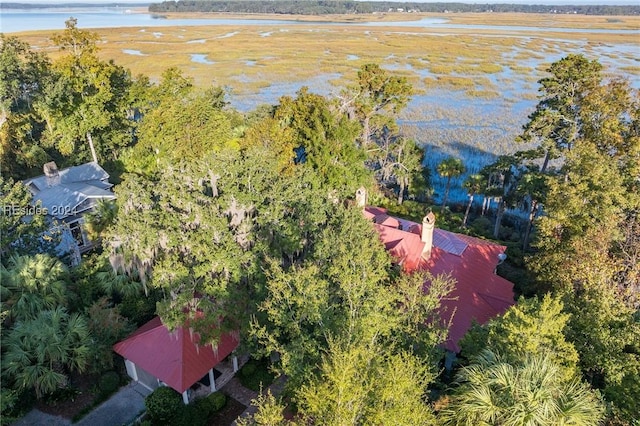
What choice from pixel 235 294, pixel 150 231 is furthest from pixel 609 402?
pixel 150 231

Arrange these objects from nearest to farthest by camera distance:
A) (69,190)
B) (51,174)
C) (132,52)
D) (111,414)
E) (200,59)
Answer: (111,414), (69,190), (51,174), (200,59), (132,52)

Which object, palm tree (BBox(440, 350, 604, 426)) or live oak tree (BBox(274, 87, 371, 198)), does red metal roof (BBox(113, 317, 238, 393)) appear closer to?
palm tree (BBox(440, 350, 604, 426))


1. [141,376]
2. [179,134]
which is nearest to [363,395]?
[141,376]

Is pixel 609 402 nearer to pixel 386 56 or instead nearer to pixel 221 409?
pixel 221 409

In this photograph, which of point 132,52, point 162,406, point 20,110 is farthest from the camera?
point 132,52

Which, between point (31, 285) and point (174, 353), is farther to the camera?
point (31, 285)

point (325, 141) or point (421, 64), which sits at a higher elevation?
point (421, 64)

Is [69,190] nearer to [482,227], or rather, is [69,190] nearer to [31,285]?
[31,285]
